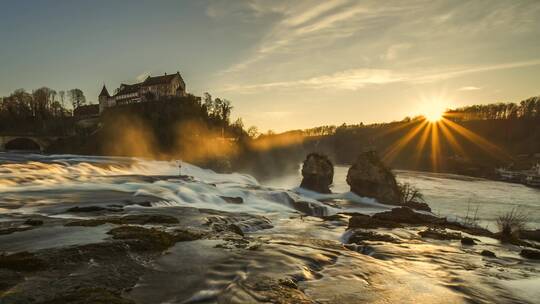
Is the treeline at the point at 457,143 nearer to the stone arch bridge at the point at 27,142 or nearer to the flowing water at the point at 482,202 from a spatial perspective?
the flowing water at the point at 482,202

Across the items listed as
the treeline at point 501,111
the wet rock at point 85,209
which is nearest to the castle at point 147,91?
the wet rock at point 85,209

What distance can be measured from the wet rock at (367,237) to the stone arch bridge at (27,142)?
283ft

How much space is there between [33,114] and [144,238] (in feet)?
395

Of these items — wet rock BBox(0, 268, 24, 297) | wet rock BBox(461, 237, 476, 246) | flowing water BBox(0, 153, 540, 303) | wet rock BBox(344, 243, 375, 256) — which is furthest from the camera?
wet rock BBox(461, 237, 476, 246)

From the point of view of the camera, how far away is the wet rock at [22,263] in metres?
8.55

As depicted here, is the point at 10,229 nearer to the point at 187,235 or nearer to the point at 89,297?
the point at 187,235

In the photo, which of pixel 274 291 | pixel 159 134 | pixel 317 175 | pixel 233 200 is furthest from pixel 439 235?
pixel 159 134

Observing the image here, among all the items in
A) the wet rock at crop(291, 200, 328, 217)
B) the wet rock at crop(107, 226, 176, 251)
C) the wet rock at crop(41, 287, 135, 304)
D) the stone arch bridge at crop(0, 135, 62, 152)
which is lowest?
the wet rock at crop(291, 200, 328, 217)

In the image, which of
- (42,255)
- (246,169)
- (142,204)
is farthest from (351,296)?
(246,169)

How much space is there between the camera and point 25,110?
105938mm

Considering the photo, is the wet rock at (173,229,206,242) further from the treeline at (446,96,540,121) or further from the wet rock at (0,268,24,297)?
the treeline at (446,96,540,121)

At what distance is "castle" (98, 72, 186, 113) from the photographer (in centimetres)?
10369

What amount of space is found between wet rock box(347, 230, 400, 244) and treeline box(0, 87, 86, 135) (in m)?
97.4

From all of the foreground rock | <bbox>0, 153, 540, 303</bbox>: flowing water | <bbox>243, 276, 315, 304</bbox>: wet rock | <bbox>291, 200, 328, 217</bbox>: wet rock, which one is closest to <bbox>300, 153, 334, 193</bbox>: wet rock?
<bbox>291, 200, 328, 217</bbox>: wet rock
